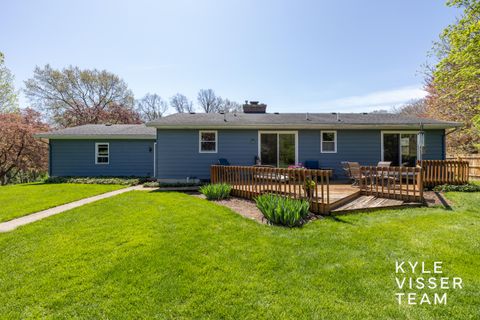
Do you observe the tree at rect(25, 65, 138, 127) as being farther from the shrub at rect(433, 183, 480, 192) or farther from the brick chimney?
the shrub at rect(433, 183, 480, 192)

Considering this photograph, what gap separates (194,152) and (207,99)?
1190 inches

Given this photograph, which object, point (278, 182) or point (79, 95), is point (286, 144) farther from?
point (79, 95)

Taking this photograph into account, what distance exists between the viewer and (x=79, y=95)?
94.0ft

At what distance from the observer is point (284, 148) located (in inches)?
439

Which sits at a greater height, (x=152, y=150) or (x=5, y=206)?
(x=152, y=150)

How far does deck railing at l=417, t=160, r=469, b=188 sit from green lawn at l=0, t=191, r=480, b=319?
3.94 metres

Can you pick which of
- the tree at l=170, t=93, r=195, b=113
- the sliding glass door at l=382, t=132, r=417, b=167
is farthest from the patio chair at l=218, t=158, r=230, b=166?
the tree at l=170, t=93, r=195, b=113

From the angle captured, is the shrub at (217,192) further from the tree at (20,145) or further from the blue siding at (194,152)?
the tree at (20,145)

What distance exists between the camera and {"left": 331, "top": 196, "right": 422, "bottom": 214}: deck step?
19.6 ft

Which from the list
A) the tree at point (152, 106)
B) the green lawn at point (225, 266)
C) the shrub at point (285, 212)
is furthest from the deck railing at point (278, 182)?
the tree at point (152, 106)

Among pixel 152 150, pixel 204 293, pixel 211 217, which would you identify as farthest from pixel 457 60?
pixel 152 150

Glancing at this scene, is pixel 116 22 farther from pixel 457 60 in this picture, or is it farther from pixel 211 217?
pixel 457 60

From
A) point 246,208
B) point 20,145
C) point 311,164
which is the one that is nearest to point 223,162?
point 311,164

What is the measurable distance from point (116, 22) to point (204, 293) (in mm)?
11605
